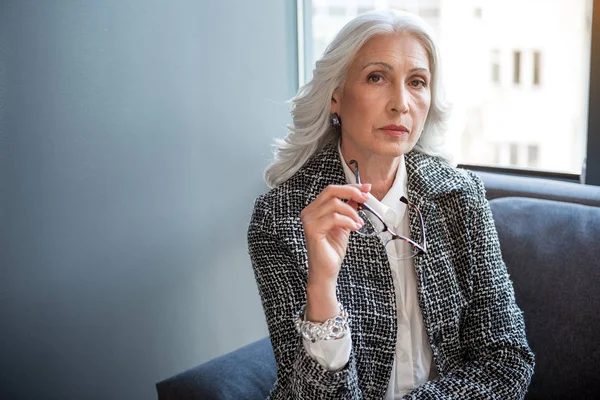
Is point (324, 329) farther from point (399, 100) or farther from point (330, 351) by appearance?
point (399, 100)

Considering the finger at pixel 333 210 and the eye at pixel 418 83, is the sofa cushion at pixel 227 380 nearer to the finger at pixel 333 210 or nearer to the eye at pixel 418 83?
the finger at pixel 333 210

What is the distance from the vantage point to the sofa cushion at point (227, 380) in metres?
1.73

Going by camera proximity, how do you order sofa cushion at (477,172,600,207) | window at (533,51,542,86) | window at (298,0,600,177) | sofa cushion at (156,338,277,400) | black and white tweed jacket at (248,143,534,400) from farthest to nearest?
window at (533,51,542,86) < window at (298,0,600,177) < sofa cushion at (477,172,600,207) < sofa cushion at (156,338,277,400) < black and white tweed jacket at (248,143,534,400)

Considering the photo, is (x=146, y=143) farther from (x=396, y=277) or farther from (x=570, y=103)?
(x=570, y=103)

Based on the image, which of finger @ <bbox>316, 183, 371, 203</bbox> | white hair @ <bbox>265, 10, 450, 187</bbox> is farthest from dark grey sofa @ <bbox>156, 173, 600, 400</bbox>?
finger @ <bbox>316, 183, 371, 203</bbox>

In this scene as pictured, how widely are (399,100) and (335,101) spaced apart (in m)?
0.17

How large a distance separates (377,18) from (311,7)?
51.0 inches

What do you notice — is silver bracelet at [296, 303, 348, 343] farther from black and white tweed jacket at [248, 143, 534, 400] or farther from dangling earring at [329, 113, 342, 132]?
dangling earring at [329, 113, 342, 132]

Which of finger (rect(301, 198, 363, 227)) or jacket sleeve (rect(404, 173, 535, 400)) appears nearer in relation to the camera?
finger (rect(301, 198, 363, 227))

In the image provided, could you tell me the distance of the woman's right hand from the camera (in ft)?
4.25

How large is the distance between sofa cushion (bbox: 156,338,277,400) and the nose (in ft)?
2.41

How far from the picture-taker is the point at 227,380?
5.75ft

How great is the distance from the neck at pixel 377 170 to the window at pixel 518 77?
549 mm

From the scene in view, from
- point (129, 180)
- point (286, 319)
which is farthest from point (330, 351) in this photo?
point (129, 180)
